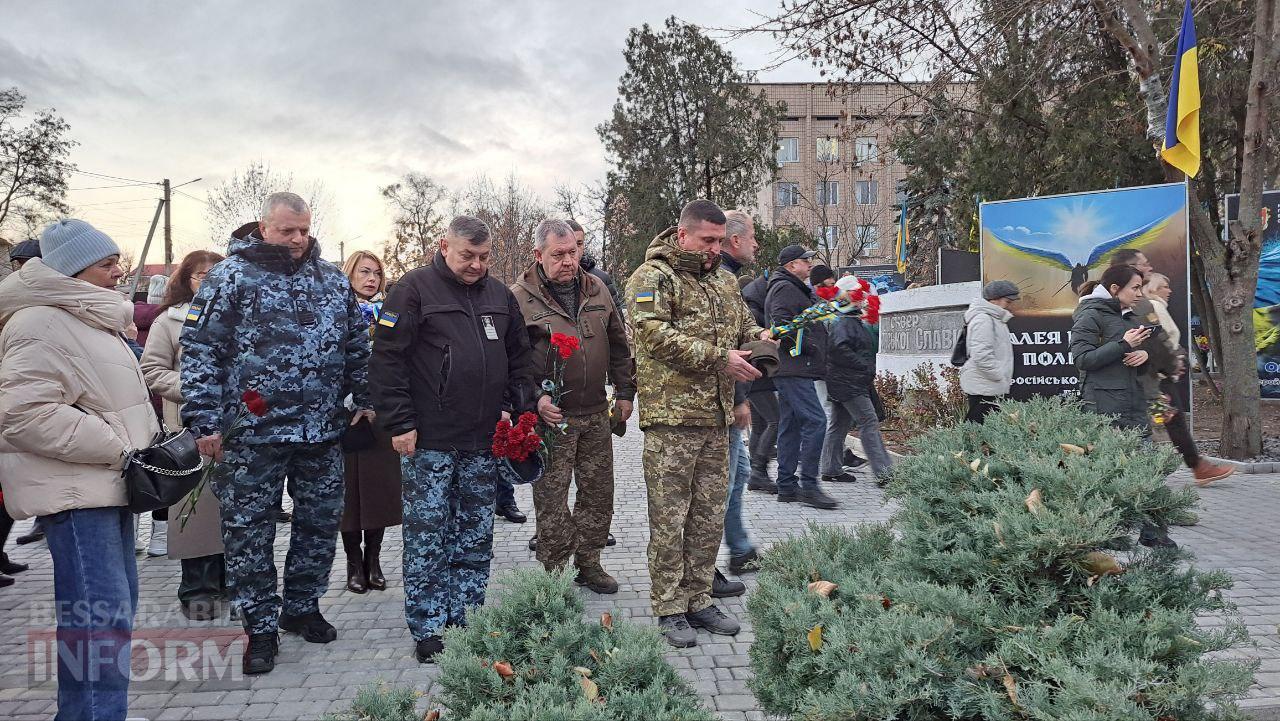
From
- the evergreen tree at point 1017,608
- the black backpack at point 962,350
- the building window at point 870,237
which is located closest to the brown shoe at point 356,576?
the evergreen tree at point 1017,608

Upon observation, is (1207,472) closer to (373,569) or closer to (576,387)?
(576,387)

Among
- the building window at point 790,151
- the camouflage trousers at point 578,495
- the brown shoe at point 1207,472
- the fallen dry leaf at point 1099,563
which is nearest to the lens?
the fallen dry leaf at point 1099,563

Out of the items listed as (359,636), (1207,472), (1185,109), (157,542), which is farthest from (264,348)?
(1185,109)

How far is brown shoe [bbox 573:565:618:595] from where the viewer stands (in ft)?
16.1

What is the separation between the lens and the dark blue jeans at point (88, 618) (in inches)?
112

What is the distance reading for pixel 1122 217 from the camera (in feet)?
32.2

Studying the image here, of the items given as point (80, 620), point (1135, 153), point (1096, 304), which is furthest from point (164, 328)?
point (1135, 153)

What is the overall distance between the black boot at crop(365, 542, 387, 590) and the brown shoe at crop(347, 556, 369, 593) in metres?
0.02

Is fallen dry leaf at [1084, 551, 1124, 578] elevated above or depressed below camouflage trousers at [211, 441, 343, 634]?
above

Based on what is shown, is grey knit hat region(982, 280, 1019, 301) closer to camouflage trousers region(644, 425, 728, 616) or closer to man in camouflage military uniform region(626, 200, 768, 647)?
man in camouflage military uniform region(626, 200, 768, 647)

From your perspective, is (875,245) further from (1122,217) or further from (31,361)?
(31,361)

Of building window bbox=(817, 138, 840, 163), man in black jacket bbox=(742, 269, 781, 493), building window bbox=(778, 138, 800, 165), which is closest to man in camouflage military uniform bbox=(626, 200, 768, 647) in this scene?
man in black jacket bbox=(742, 269, 781, 493)

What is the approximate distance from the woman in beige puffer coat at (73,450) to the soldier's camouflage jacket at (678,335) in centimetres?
227

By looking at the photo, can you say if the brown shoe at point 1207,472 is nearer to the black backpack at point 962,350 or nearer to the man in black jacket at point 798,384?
the black backpack at point 962,350
